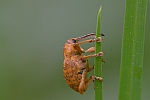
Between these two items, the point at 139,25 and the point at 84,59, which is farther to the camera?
the point at 84,59

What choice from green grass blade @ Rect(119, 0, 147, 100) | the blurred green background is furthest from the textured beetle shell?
the blurred green background

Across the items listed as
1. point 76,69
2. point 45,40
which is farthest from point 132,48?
point 45,40

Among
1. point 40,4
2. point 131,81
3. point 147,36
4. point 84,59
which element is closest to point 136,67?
point 131,81

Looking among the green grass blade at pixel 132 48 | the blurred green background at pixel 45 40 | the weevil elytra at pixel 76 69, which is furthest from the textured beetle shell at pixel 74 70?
the blurred green background at pixel 45 40

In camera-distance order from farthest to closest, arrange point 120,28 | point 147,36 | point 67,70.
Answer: point 120,28, point 147,36, point 67,70

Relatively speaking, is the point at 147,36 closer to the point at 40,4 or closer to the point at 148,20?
the point at 148,20

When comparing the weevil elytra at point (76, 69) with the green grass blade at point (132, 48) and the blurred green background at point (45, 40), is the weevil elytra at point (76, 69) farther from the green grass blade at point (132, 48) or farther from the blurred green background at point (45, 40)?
the blurred green background at point (45, 40)

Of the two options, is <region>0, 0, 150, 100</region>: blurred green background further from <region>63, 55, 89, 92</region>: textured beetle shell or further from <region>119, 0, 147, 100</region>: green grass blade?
<region>119, 0, 147, 100</region>: green grass blade
